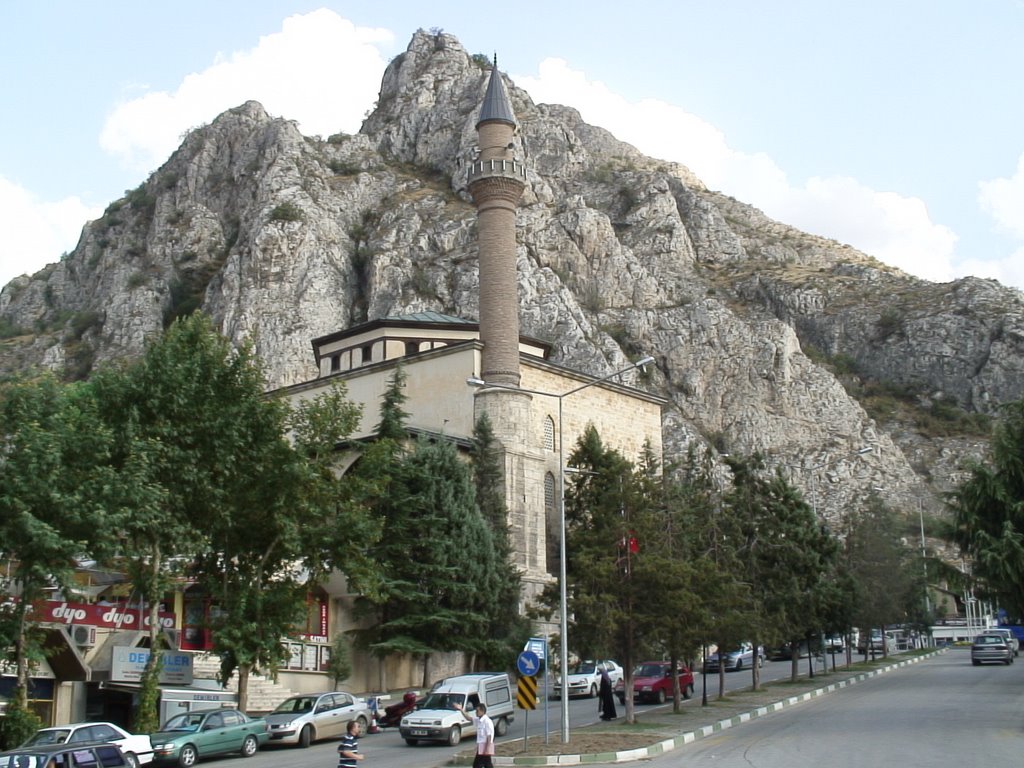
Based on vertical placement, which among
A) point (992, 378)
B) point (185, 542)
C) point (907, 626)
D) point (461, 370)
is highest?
point (992, 378)

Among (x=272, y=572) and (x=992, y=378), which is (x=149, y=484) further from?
(x=992, y=378)

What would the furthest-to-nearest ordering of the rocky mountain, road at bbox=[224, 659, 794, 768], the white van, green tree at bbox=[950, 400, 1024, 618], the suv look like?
1. the rocky mountain
2. the white van
3. green tree at bbox=[950, 400, 1024, 618]
4. road at bbox=[224, 659, 794, 768]
5. the suv

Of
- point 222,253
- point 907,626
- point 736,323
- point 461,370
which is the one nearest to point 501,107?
point 461,370

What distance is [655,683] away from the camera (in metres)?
29.6

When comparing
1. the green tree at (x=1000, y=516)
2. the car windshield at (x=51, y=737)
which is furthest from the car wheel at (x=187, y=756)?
the green tree at (x=1000, y=516)

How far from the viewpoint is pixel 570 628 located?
2303cm

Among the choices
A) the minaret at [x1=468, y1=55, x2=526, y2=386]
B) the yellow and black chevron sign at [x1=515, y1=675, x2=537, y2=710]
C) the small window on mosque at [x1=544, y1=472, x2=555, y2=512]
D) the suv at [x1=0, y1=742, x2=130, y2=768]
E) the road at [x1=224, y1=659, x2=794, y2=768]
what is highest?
the minaret at [x1=468, y1=55, x2=526, y2=386]

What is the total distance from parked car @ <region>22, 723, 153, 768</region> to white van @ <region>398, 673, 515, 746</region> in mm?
5396

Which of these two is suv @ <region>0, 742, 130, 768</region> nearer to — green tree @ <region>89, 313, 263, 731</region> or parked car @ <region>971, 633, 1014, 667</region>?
green tree @ <region>89, 313, 263, 731</region>

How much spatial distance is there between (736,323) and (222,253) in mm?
45864

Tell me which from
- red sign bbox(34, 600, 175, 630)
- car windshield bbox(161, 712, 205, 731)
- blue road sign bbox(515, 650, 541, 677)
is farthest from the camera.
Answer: red sign bbox(34, 600, 175, 630)

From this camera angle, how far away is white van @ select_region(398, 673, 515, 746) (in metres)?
21.3

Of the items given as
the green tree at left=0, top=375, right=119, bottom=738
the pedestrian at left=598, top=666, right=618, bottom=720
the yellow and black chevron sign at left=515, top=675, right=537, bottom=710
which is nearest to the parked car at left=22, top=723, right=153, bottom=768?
the green tree at left=0, top=375, right=119, bottom=738

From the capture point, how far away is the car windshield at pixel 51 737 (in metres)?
17.2
